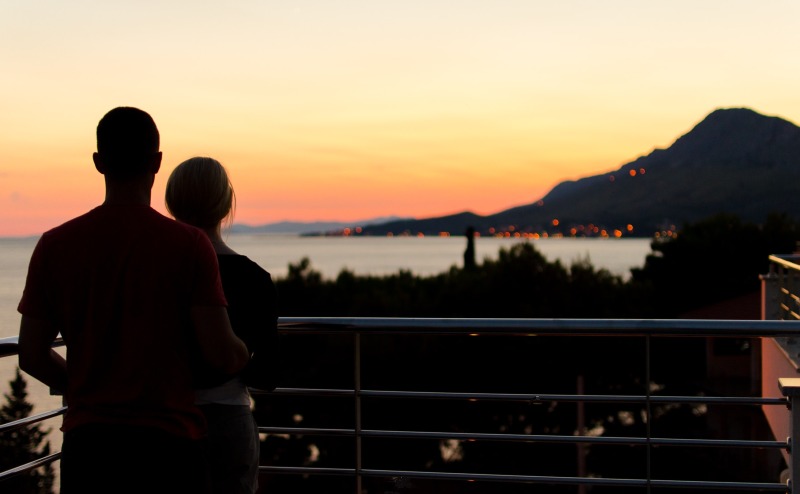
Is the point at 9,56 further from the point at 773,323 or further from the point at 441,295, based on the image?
the point at 441,295

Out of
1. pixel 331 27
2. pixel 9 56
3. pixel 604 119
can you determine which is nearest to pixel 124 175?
pixel 331 27

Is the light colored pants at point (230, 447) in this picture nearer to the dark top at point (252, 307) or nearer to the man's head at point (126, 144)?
the dark top at point (252, 307)

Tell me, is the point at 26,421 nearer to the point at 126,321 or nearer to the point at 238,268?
the point at 238,268

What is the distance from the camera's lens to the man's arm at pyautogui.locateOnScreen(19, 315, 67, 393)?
73.4 inches

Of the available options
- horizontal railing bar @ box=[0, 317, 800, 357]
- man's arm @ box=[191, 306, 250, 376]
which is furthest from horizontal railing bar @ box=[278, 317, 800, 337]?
man's arm @ box=[191, 306, 250, 376]

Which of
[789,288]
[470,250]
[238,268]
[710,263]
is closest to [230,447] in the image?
[238,268]

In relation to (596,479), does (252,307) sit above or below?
above

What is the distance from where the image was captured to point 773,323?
301 cm

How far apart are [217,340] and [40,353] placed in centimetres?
40

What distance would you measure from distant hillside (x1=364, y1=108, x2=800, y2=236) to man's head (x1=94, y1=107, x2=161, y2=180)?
11254 centimetres

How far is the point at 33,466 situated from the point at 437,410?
26128mm

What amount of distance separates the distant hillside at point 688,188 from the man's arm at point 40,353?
11261 cm

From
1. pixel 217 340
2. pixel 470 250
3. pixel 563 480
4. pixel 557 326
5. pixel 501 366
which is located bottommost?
pixel 501 366

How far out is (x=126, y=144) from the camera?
1854 millimetres
